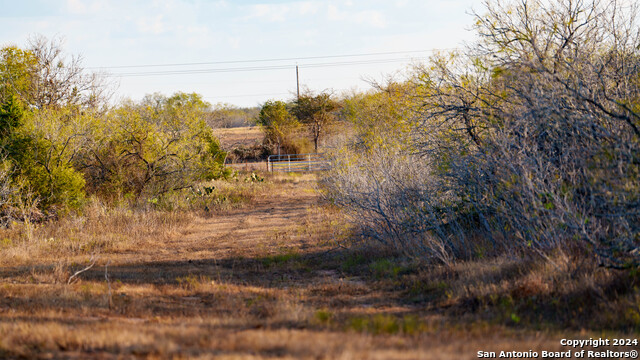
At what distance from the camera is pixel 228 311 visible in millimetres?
6699

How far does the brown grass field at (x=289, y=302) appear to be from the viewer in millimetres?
4582

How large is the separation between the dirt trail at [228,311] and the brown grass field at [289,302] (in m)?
0.02

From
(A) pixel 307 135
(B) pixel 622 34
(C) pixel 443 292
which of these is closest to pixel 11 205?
(C) pixel 443 292

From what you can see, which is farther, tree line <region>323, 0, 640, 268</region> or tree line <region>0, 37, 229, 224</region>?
tree line <region>0, 37, 229, 224</region>

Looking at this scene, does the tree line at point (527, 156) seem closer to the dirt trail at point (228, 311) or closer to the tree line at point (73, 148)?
the dirt trail at point (228, 311)

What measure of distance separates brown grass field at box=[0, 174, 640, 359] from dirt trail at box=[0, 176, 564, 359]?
23 millimetres

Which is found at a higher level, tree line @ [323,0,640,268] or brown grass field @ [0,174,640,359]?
tree line @ [323,0,640,268]

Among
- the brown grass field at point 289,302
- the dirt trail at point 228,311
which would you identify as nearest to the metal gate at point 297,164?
the dirt trail at point 228,311

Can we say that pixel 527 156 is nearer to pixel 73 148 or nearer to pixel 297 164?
pixel 73 148

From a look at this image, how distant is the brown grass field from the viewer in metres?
4.58

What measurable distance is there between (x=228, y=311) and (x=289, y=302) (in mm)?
847

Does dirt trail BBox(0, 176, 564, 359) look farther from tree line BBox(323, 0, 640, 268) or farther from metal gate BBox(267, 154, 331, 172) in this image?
metal gate BBox(267, 154, 331, 172)

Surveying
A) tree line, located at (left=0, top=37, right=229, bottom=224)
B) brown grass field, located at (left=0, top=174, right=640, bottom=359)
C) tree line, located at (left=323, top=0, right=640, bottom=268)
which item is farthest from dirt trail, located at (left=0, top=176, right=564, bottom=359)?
tree line, located at (left=0, top=37, right=229, bottom=224)

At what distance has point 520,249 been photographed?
26.7 ft
